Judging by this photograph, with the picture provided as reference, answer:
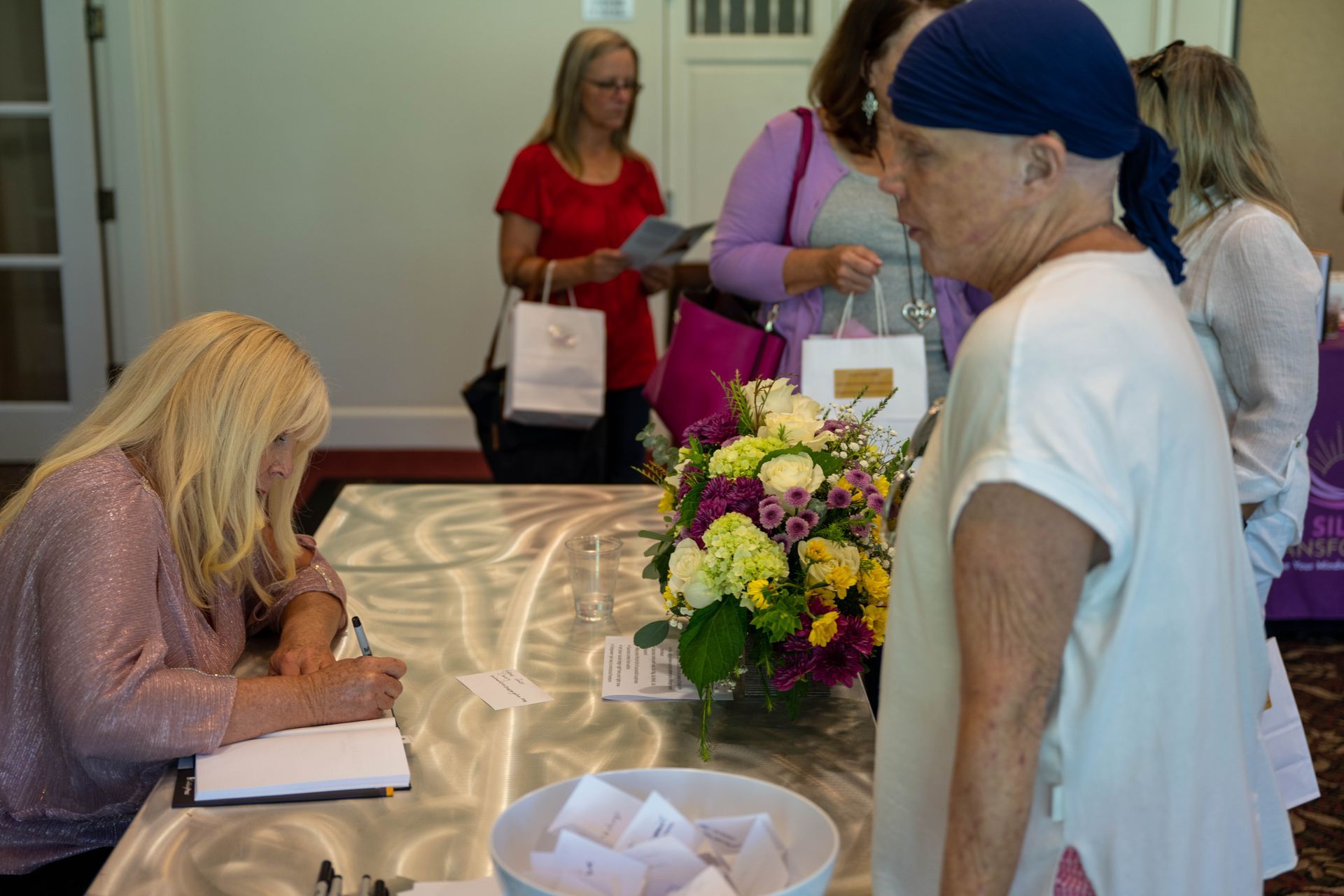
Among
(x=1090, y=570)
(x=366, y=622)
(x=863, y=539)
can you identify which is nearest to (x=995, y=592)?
(x=1090, y=570)

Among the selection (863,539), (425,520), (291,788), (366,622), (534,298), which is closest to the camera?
(291,788)

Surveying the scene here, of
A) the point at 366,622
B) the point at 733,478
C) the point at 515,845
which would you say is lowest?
the point at 366,622

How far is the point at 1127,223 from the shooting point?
102 centimetres

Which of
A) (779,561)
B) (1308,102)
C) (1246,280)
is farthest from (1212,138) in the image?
(1308,102)

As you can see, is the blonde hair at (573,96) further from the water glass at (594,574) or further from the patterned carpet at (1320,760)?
the patterned carpet at (1320,760)

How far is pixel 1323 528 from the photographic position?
11.6ft

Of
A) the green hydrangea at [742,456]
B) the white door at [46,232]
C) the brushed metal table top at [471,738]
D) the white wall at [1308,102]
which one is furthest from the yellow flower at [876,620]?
the white wall at [1308,102]

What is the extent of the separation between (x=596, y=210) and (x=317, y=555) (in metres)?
1.80

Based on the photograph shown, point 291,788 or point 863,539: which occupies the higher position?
point 863,539

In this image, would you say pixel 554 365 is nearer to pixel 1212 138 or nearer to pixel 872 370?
pixel 872 370

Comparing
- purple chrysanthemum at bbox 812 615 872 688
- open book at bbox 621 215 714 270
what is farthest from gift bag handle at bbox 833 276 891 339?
purple chrysanthemum at bbox 812 615 872 688

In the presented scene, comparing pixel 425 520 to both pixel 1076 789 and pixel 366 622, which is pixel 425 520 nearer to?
pixel 366 622

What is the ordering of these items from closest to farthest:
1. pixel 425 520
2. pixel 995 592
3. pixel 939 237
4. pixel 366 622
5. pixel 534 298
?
1. pixel 995 592
2. pixel 939 237
3. pixel 366 622
4. pixel 425 520
5. pixel 534 298

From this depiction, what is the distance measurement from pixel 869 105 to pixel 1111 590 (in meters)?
1.64
